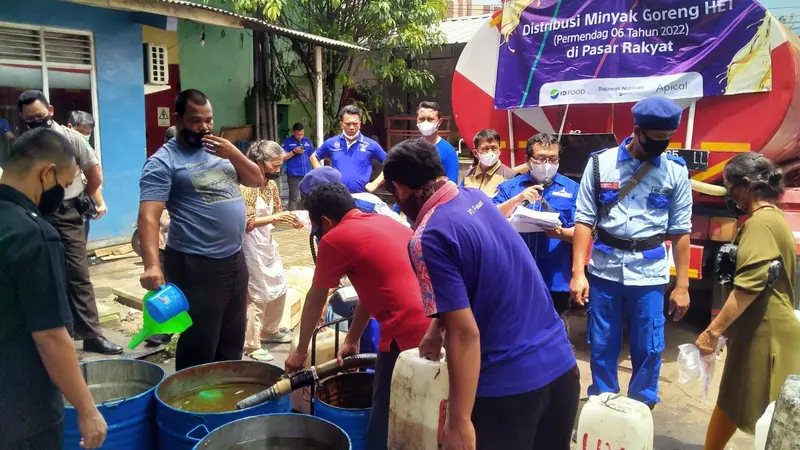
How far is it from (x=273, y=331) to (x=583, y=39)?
11.2 feet

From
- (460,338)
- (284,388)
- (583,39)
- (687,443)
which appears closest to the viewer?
(460,338)

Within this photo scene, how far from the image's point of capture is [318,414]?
2814mm

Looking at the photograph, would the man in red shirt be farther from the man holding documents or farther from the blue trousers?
the man holding documents

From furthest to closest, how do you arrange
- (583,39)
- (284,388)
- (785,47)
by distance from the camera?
(583,39) → (785,47) → (284,388)

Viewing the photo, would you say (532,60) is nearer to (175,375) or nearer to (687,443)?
(687,443)

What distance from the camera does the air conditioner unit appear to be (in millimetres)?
8719

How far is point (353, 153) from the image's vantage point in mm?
5781

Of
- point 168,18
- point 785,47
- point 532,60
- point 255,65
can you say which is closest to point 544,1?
point 532,60

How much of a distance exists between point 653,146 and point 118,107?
7.04 metres

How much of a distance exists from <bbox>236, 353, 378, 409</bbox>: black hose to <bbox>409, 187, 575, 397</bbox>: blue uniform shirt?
1010 millimetres

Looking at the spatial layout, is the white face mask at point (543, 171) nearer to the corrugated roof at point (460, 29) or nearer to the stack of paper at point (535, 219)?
the stack of paper at point (535, 219)

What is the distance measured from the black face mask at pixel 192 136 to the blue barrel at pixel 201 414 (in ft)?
3.74

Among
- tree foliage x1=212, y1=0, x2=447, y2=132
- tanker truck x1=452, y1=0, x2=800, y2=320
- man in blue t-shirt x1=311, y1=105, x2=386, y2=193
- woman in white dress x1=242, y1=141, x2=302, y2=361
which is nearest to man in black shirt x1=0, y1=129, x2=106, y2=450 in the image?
woman in white dress x1=242, y1=141, x2=302, y2=361

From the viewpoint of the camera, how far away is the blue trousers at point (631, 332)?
11.2 feet
